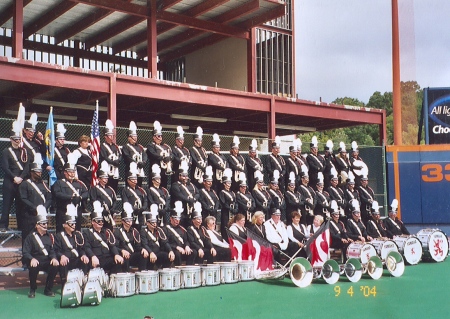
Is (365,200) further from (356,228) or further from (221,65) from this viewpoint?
(221,65)

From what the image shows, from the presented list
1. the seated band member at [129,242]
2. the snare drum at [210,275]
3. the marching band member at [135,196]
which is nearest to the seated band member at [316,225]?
the snare drum at [210,275]

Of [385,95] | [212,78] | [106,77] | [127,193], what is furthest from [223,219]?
[385,95]

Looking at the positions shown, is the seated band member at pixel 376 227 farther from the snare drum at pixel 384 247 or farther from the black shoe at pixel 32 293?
the black shoe at pixel 32 293

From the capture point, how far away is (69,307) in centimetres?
941

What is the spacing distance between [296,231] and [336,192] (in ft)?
8.41

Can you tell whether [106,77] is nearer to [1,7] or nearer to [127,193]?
[127,193]

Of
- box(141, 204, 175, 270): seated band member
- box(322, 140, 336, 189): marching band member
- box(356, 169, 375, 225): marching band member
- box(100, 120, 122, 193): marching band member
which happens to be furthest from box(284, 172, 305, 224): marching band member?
box(100, 120, 122, 193): marching band member

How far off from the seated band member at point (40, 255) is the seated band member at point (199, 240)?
3.13 metres

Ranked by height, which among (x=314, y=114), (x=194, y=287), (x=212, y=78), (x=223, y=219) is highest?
(x=212, y=78)

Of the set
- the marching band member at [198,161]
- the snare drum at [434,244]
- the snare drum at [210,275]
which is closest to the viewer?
the snare drum at [210,275]

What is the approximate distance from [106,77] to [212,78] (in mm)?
10207

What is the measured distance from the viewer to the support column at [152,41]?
1838cm

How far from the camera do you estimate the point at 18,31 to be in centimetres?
1606

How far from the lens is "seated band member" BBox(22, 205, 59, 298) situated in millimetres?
10352
